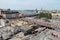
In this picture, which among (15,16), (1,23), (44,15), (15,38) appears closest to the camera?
(15,38)

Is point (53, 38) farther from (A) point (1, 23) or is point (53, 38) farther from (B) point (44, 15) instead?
(B) point (44, 15)

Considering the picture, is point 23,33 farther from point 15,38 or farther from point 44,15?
point 44,15

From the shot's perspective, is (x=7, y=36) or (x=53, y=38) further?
(x=7, y=36)

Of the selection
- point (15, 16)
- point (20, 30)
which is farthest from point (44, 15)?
point (20, 30)

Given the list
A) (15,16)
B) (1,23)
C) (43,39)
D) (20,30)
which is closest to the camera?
(43,39)

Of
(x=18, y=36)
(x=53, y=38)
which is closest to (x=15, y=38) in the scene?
(x=18, y=36)

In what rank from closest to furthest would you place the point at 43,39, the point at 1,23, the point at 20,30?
the point at 43,39 < the point at 20,30 < the point at 1,23

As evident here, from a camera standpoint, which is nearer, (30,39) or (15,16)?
(30,39)

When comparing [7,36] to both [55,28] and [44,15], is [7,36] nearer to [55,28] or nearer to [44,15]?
[55,28]

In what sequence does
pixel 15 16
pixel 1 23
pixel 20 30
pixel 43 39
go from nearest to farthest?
pixel 43 39 → pixel 20 30 → pixel 1 23 → pixel 15 16
